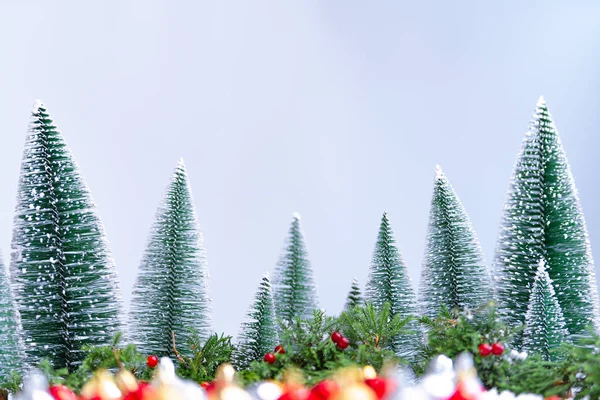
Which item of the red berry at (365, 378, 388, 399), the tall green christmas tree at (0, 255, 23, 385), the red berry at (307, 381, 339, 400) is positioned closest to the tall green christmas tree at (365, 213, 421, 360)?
the tall green christmas tree at (0, 255, 23, 385)

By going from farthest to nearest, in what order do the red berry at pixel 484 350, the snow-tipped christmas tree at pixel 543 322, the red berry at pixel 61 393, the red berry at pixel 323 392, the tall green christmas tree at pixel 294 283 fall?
the tall green christmas tree at pixel 294 283, the snow-tipped christmas tree at pixel 543 322, the red berry at pixel 484 350, the red berry at pixel 61 393, the red berry at pixel 323 392

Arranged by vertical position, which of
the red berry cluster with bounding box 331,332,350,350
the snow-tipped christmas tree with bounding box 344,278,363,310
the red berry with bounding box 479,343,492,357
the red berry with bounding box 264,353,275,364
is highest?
the snow-tipped christmas tree with bounding box 344,278,363,310

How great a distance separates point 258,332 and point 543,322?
93cm

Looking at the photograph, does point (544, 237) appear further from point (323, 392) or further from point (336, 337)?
point (323, 392)

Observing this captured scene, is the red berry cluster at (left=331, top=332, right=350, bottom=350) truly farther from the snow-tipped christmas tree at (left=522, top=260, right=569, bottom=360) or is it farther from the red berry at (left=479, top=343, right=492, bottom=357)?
the snow-tipped christmas tree at (left=522, top=260, right=569, bottom=360)

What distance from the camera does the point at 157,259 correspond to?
2.24 metres

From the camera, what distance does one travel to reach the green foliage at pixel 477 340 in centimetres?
138

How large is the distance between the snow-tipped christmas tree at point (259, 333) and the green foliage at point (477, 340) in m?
0.74

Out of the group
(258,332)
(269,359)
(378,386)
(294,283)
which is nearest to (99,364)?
(269,359)

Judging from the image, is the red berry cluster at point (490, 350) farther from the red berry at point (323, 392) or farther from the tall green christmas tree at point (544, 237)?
the tall green christmas tree at point (544, 237)

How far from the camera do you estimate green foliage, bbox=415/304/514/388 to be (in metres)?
1.38

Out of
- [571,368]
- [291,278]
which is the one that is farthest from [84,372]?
[291,278]

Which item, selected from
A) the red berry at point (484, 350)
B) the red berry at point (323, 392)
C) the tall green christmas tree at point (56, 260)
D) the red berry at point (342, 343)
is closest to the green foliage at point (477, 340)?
the red berry at point (484, 350)

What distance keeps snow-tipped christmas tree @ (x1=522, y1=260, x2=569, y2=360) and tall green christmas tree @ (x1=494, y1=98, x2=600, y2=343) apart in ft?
0.60
